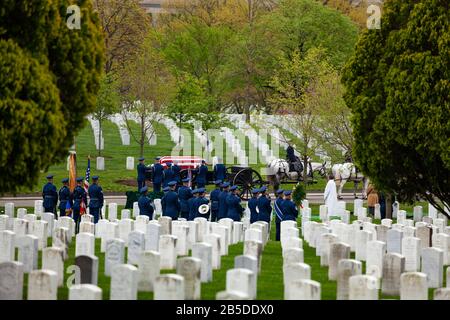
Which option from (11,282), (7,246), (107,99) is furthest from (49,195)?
(107,99)

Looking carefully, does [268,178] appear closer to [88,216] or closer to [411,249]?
[88,216]

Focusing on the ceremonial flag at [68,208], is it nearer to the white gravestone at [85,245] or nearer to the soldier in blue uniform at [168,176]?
the soldier in blue uniform at [168,176]

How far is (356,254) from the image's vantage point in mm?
24328

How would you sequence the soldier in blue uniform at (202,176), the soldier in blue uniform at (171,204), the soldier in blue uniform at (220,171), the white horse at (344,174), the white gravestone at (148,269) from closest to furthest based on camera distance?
1. the white gravestone at (148,269)
2. the soldier in blue uniform at (171,204)
3. the soldier in blue uniform at (220,171)
4. the soldier in blue uniform at (202,176)
5. the white horse at (344,174)

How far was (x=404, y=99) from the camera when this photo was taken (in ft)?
73.9

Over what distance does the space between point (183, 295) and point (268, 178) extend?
26612 millimetres

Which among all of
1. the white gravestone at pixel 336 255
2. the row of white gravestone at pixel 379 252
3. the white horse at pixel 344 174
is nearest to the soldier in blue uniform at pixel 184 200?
the row of white gravestone at pixel 379 252

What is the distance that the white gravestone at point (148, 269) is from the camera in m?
18.6

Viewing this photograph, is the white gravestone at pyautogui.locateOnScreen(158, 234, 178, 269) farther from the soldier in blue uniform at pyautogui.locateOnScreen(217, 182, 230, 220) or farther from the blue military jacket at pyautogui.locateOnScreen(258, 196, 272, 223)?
the soldier in blue uniform at pyautogui.locateOnScreen(217, 182, 230, 220)

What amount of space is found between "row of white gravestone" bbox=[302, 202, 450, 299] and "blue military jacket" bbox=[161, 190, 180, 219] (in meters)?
3.16

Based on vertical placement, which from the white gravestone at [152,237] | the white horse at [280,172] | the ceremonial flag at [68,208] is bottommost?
the white gravestone at [152,237]

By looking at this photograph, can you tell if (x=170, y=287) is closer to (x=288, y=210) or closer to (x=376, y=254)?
(x=376, y=254)

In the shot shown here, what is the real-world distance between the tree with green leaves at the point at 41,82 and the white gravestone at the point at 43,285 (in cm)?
222

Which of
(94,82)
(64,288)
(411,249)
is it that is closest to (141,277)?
(64,288)
